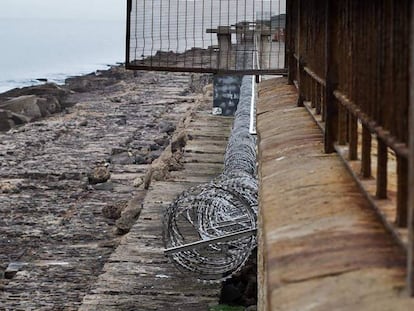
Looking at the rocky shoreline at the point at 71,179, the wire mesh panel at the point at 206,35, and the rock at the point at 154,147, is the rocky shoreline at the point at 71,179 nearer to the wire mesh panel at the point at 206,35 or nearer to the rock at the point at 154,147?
the rock at the point at 154,147

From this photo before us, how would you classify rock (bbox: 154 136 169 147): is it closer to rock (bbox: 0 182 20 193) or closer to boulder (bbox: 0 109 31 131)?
rock (bbox: 0 182 20 193)

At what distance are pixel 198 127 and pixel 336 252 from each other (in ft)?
56.1

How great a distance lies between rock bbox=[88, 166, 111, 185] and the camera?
20984 mm

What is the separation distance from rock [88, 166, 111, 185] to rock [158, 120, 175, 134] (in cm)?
778

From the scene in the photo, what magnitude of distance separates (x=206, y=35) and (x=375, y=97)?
220 inches

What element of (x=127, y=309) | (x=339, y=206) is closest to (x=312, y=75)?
(x=339, y=206)

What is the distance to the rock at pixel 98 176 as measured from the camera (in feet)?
68.8

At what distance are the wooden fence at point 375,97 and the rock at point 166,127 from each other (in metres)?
25.3

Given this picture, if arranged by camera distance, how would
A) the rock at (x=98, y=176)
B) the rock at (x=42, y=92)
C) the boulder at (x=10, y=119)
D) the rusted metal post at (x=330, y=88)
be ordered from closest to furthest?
the rusted metal post at (x=330, y=88)
the rock at (x=98, y=176)
the boulder at (x=10, y=119)
the rock at (x=42, y=92)

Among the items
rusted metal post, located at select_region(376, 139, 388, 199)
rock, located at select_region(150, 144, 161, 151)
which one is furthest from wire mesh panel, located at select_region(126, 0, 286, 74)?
rock, located at select_region(150, 144, 161, 151)

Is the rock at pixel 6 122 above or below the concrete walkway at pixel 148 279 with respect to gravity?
below

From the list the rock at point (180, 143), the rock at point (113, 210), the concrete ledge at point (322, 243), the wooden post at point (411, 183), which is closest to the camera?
the wooden post at point (411, 183)

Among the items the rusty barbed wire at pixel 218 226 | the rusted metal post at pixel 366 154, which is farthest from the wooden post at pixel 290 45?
the rusted metal post at pixel 366 154

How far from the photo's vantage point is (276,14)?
9359 millimetres
